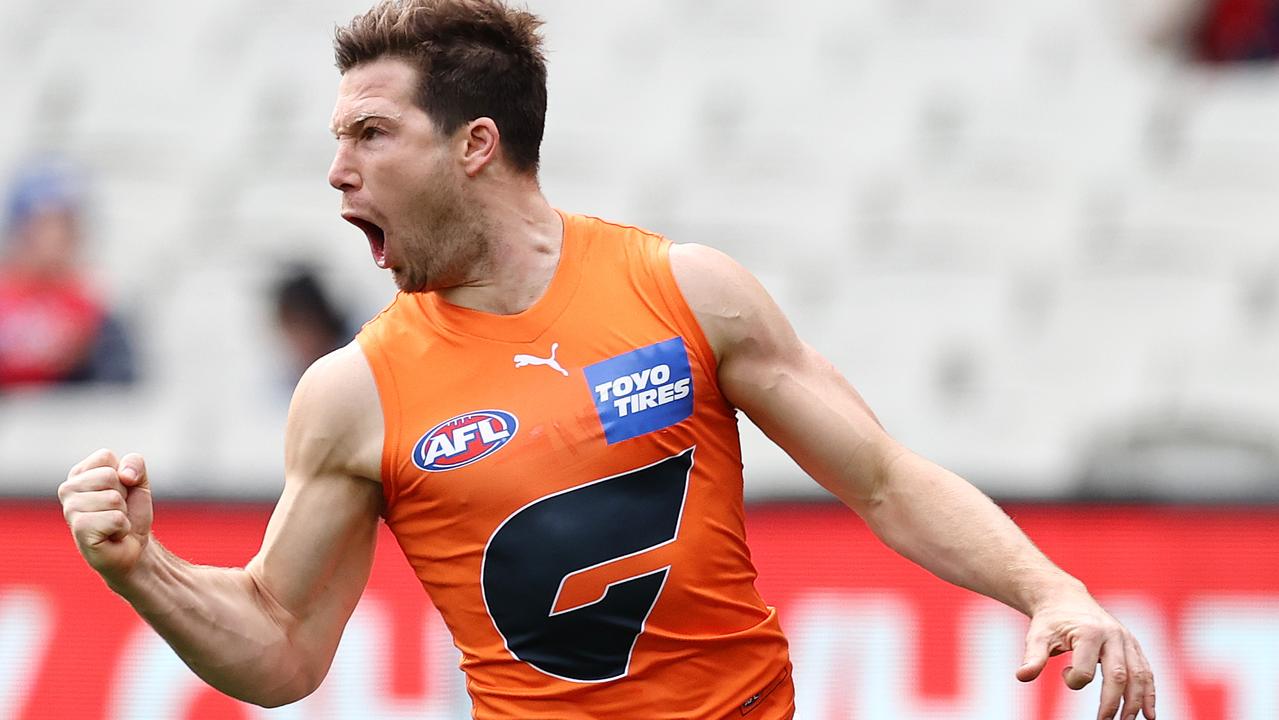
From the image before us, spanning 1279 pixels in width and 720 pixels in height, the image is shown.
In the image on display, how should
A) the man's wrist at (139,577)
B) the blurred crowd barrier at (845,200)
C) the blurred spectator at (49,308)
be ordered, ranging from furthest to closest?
the blurred spectator at (49,308), the blurred crowd barrier at (845,200), the man's wrist at (139,577)

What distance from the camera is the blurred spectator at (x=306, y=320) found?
7973 mm

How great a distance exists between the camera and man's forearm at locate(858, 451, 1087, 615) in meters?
2.74

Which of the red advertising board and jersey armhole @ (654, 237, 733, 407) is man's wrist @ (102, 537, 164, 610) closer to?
jersey armhole @ (654, 237, 733, 407)

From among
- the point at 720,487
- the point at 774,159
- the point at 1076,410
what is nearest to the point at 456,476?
the point at 720,487

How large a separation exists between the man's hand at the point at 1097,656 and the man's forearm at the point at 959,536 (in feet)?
0.38

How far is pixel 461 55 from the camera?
9.96 ft

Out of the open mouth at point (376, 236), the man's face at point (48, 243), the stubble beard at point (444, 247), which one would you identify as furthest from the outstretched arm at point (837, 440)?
the man's face at point (48, 243)

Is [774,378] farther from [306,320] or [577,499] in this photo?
[306,320]

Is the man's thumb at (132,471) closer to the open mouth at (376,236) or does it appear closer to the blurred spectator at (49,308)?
the open mouth at (376,236)

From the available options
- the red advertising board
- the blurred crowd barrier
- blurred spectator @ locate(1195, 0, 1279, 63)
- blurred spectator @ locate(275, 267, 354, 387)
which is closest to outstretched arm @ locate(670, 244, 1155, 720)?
the red advertising board

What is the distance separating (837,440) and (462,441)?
2.29ft

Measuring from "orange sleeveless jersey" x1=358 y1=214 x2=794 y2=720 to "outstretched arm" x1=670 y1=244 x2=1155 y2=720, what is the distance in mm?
59

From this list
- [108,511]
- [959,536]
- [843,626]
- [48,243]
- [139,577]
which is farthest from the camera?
[48,243]

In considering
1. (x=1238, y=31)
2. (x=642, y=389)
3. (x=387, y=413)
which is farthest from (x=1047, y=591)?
(x=1238, y=31)
